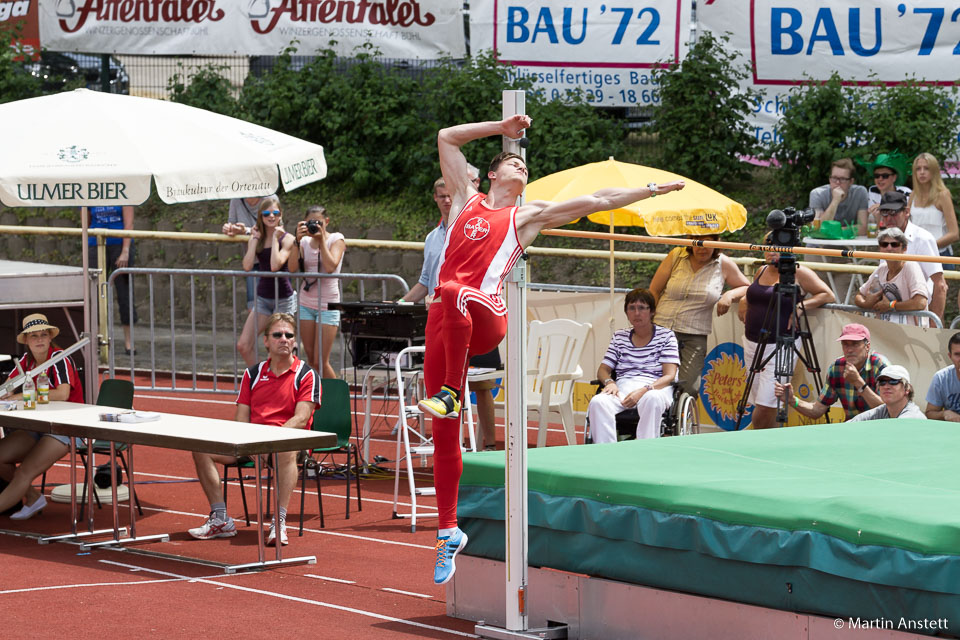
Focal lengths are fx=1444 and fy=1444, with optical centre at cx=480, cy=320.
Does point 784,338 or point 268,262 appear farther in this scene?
point 268,262

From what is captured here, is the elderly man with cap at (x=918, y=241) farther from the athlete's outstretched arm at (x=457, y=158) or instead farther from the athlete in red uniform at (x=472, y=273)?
the athlete's outstretched arm at (x=457, y=158)

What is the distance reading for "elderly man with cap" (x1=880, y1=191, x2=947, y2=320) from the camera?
999 centimetres

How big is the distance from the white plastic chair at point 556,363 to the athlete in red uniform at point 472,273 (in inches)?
169

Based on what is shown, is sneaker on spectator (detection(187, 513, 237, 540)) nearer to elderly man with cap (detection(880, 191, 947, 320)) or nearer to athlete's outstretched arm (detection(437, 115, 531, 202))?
athlete's outstretched arm (detection(437, 115, 531, 202))

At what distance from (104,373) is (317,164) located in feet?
17.4

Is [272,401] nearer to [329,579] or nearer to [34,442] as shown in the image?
[329,579]

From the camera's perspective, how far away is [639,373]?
10156 mm

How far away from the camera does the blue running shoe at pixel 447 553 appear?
20.3 feet

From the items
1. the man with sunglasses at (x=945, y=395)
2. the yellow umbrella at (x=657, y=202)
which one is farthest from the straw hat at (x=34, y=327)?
the man with sunglasses at (x=945, y=395)

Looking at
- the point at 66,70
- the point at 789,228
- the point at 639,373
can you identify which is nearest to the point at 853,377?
the point at 789,228

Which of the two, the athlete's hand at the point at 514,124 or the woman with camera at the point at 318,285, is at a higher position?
the athlete's hand at the point at 514,124

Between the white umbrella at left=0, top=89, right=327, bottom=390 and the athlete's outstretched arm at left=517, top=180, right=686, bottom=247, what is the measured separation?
10.8 feet

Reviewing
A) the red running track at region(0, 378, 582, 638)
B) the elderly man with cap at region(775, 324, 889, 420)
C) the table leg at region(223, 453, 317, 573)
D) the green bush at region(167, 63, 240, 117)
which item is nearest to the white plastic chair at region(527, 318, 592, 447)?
the red running track at region(0, 378, 582, 638)

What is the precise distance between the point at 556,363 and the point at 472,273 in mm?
4965
